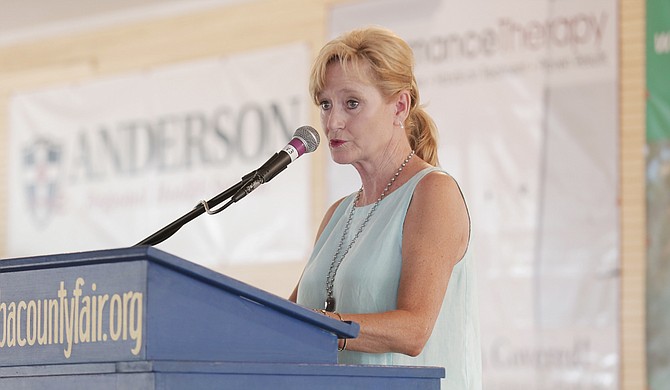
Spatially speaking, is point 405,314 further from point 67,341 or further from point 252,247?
point 252,247

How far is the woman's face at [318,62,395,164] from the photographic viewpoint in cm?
218

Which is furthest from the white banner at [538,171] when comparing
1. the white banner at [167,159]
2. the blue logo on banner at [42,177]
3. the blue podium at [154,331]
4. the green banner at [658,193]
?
the blue podium at [154,331]

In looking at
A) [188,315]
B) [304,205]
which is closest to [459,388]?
[188,315]

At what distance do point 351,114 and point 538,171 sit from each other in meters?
3.55

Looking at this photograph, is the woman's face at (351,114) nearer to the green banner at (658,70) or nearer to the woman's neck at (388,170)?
the woman's neck at (388,170)

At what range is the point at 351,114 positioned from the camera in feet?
7.18

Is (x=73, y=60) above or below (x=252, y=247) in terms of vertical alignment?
above

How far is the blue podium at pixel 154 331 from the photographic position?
4.65 ft

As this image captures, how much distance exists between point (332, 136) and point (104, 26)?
19.9ft

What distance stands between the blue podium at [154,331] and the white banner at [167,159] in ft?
16.5

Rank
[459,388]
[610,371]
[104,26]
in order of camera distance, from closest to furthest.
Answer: [459,388]
[610,371]
[104,26]

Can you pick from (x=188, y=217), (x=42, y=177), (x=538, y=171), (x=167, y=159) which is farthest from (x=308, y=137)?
(x=42, y=177)

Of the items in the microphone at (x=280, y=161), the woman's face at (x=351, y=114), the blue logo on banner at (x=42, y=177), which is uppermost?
the blue logo on banner at (x=42, y=177)

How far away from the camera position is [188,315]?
4.83ft
